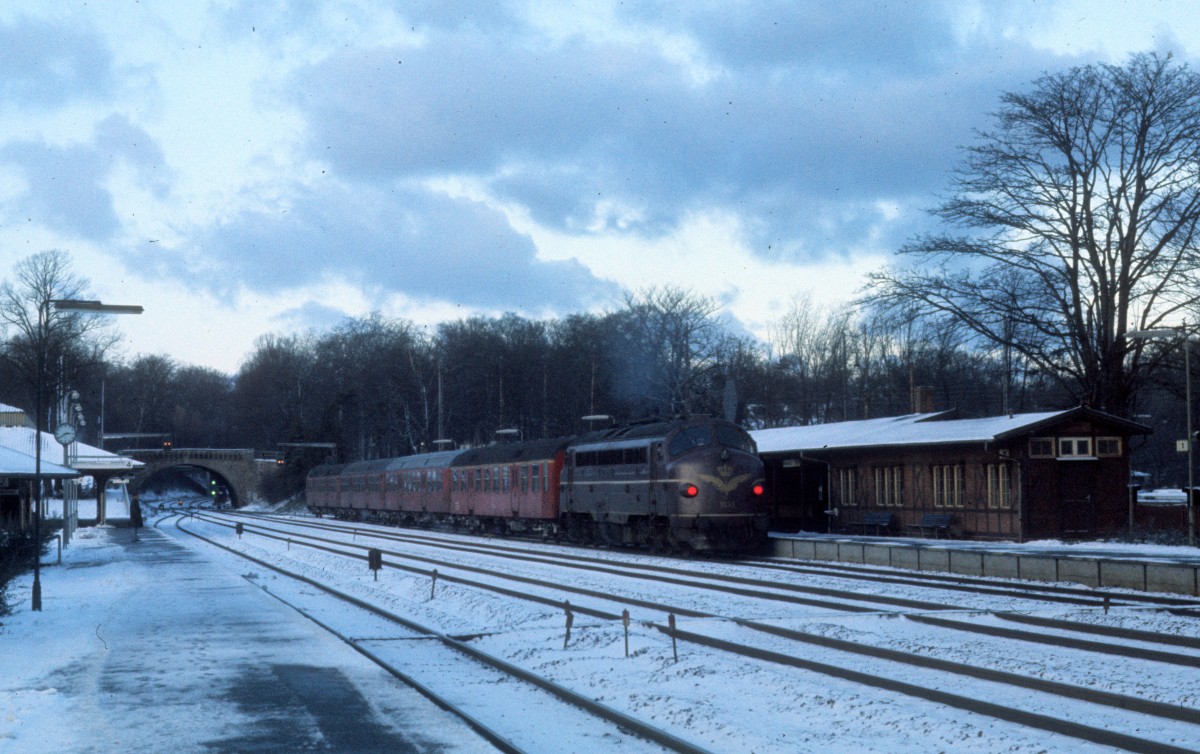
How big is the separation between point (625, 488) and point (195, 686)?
19798 mm

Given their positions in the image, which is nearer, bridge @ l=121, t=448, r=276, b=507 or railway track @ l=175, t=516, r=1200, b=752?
railway track @ l=175, t=516, r=1200, b=752

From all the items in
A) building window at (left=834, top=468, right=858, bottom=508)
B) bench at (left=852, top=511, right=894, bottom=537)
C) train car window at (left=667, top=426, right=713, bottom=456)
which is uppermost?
train car window at (left=667, top=426, right=713, bottom=456)

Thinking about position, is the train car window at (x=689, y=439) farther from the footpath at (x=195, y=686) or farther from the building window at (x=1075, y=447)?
the footpath at (x=195, y=686)

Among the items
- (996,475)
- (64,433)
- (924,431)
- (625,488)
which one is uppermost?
(64,433)

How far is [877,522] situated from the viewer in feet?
117

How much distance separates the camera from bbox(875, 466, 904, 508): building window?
3541 centimetres

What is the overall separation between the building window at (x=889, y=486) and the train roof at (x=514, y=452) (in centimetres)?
946

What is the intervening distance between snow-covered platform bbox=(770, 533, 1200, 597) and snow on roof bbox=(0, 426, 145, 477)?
17707 mm

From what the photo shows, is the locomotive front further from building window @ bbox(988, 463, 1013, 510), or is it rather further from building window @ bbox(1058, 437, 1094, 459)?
building window @ bbox(1058, 437, 1094, 459)

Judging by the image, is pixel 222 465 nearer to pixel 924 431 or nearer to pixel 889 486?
pixel 889 486

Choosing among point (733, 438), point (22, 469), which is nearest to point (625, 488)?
point (733, 438)

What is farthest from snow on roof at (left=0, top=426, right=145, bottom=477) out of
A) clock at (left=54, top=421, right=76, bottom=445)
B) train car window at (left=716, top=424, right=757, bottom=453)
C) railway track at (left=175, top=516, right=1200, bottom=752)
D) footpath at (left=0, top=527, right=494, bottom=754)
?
railway track at (left=175, top=516, right=1200, bottom=752)

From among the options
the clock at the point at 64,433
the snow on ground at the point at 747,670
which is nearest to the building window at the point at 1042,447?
the snow on ground at the point at 747,670

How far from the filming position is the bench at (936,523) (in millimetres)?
32875
